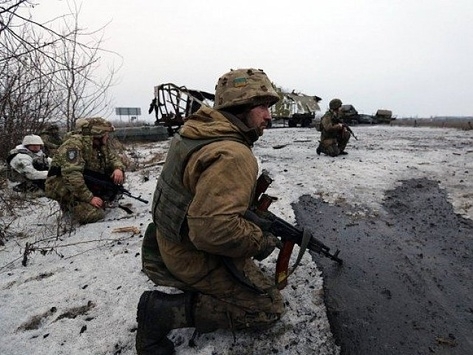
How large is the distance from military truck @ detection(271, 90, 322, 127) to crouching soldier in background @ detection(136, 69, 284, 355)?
63.1 feet

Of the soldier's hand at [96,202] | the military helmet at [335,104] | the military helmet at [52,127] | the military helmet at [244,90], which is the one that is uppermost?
the military helmet at [335,104]

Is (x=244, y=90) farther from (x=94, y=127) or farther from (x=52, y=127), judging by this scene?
(x=52, y=127)

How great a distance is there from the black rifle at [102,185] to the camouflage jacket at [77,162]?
103 mm

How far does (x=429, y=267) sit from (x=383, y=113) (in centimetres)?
2898

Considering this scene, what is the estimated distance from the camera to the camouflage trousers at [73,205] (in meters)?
4.05

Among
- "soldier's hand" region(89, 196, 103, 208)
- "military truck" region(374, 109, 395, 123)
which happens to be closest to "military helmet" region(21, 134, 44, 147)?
"soldier's hand" region(89, 196, 103, 208)

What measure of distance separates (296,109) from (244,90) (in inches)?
800

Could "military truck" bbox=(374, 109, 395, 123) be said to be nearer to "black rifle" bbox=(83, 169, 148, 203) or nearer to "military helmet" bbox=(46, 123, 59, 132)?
"military helmet" bbox=(46, 123, 59, 132)

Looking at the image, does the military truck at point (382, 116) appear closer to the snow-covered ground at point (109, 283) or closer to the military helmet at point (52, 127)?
the snow-covered ground at point (109, 283)

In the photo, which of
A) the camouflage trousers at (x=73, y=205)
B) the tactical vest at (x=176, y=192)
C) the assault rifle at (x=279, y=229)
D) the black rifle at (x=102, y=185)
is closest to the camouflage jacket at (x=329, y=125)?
the black rifle at (x=102, y=185)

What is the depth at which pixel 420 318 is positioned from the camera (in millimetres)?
1950

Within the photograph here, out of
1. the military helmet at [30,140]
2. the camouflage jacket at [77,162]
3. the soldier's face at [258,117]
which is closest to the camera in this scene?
the soldier's face at [258,117]

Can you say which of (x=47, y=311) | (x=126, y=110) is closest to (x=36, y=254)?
(x=47, y=311)

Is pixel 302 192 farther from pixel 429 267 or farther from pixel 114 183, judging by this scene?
pixel 114 183
